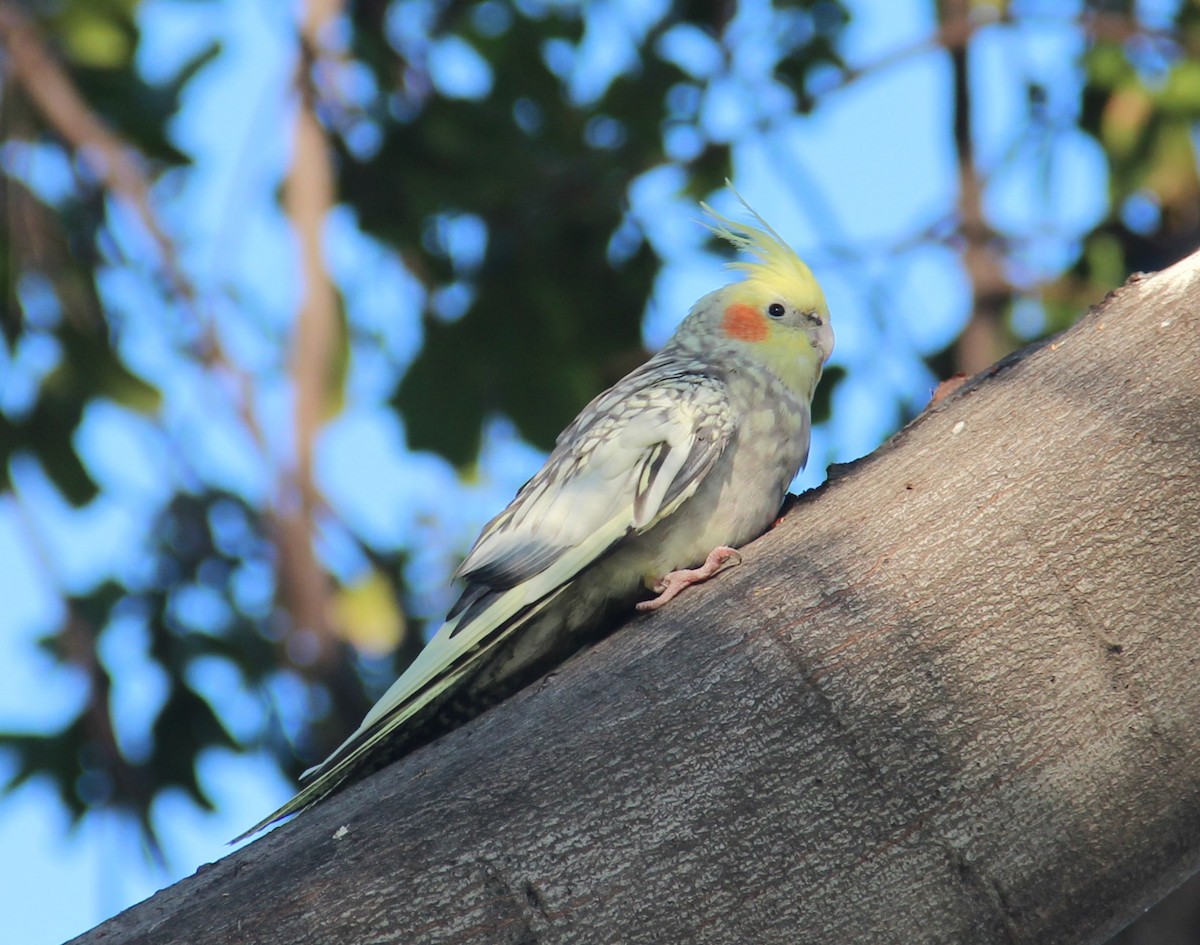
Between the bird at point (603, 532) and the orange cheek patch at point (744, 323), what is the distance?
0.21 meters

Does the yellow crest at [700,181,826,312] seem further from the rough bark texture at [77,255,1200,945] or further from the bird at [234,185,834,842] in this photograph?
the rough bark texture at [77,255,1200,945]

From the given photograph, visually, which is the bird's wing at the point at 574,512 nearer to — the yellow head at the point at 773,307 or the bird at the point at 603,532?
the bird at the point at 603,532

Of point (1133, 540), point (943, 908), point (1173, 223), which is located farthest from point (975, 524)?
point (1173, 223)

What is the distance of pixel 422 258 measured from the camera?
597cm

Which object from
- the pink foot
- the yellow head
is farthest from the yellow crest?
the pink foot

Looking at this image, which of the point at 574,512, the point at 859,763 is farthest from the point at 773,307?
the point at 859,763

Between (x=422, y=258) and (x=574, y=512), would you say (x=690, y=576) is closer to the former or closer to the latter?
(x=574, y=512)

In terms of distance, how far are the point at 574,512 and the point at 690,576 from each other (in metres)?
0.44

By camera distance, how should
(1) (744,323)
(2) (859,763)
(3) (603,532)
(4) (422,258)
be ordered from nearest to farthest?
(2) (859,763) < (3) (603,532) < (1) (744,323) < (4) (422,258)

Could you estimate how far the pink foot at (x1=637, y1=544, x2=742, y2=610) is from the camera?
2781mm

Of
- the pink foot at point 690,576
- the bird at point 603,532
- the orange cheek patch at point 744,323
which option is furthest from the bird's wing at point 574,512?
the orange cheek patch at point 744,323

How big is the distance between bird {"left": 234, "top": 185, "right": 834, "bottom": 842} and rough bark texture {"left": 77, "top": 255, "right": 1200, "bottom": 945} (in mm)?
587

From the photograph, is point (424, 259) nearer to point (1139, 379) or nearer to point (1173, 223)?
point (1173, 223)

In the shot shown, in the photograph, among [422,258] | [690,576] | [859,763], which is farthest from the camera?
[422,258]
